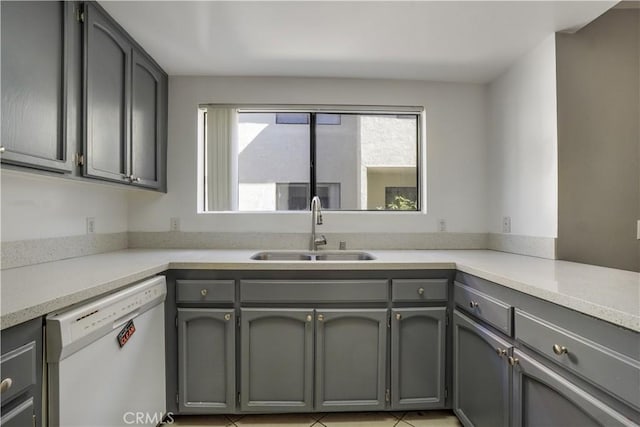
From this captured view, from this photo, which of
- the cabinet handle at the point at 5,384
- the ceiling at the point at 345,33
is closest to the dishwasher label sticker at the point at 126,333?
the cabinet handle at the point at 5,384

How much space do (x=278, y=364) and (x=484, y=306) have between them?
109 centimetres

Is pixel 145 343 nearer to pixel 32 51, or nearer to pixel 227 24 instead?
pixel 32 51

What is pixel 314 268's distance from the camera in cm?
Answer: 157

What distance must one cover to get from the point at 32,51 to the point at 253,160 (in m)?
1.39

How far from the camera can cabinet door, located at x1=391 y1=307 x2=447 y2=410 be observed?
1.62 m

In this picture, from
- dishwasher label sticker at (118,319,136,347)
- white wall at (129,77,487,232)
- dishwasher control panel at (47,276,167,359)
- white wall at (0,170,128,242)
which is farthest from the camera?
white wall at (129,77,487,232)

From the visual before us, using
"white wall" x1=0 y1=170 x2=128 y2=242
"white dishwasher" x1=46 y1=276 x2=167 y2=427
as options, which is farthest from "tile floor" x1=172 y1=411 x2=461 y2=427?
"white wall" x1=0 y1=170 x2=128 y2=242

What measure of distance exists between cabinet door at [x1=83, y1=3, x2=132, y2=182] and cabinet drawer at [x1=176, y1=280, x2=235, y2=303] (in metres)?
0.69

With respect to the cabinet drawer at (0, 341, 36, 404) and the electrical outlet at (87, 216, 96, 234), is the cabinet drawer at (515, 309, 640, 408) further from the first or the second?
the electrical outlet at (87, 216, 96, 234)

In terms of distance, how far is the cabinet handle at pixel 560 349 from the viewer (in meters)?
0.92

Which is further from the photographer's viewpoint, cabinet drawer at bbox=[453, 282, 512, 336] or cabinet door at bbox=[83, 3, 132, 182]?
cabinet door at bbox=[83, 3, 132, 182]

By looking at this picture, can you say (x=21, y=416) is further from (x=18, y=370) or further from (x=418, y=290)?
(x=418, y=290)

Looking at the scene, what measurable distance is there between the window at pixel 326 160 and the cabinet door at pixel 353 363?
98 centimetres

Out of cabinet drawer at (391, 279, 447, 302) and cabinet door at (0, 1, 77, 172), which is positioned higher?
cabinet door at (0, 1, 77, 172)
